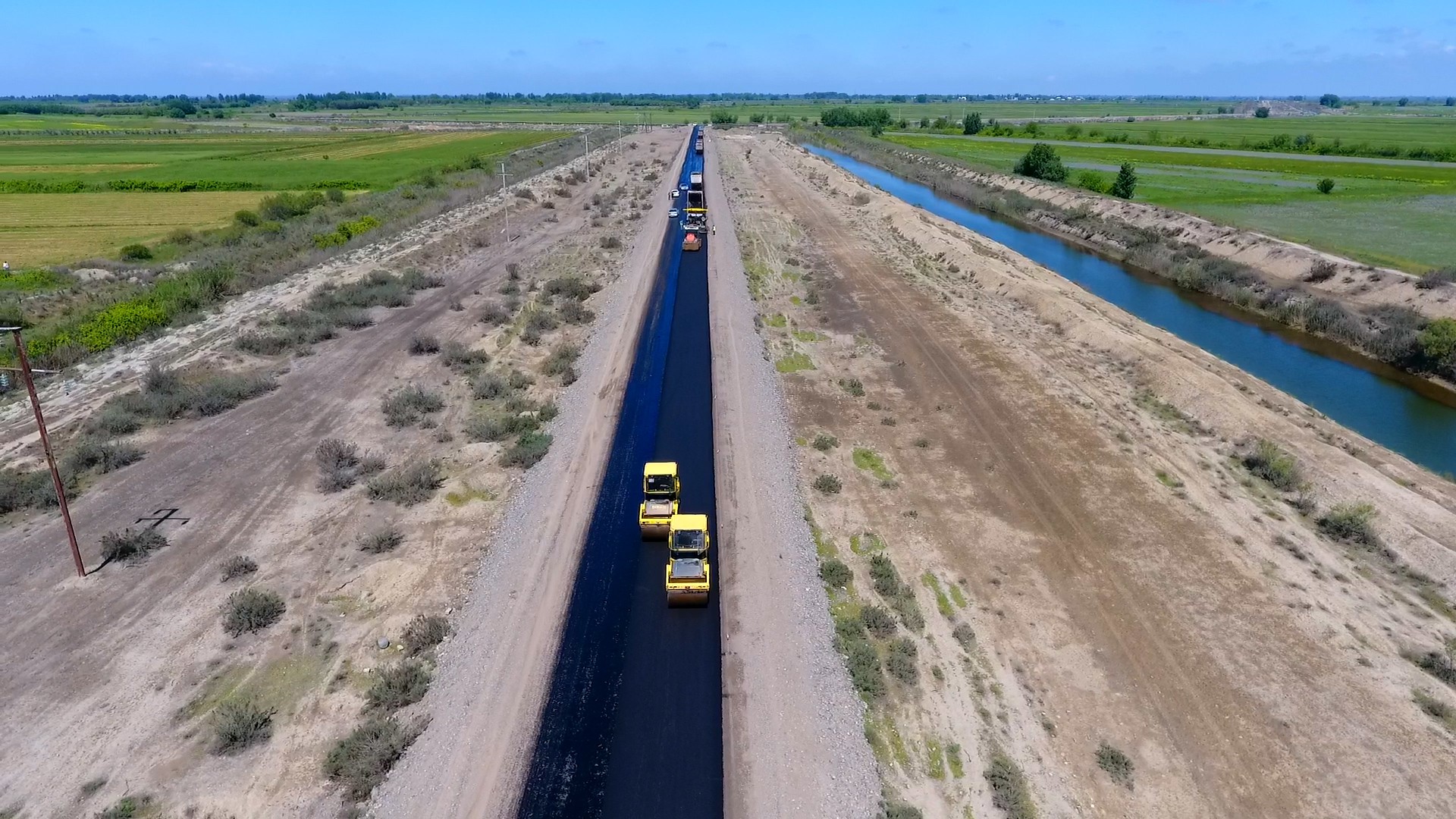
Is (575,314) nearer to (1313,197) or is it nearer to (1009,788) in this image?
(1009,788)

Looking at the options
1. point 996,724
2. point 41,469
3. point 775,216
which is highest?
point 775,216

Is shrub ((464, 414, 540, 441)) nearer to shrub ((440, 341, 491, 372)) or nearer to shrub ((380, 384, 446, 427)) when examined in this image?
shrub ((380, 384, 446, 427))

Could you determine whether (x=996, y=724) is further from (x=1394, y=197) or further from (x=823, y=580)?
(x=1394, y=197)

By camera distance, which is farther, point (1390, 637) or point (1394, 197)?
point (1394, 197)

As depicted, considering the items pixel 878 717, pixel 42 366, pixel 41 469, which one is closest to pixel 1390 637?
pixel 878 717

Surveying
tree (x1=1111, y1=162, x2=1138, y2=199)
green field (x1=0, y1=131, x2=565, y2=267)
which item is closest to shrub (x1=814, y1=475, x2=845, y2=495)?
green field (x1=0, y1=131, x2=565, y2=267)

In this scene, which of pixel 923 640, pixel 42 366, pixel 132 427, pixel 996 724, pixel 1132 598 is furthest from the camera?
pixel 42 366

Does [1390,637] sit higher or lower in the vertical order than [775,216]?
lower
